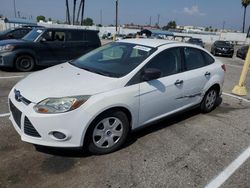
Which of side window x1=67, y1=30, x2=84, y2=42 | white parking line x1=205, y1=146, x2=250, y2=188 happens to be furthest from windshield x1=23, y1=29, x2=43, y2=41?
white parking line x1=205, y1=146, x2=250, y2=188

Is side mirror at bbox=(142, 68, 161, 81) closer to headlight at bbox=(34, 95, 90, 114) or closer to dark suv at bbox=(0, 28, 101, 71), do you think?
headlight at bbox=(34, 95, 90, 114)

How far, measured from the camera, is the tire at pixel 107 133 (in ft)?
11.4

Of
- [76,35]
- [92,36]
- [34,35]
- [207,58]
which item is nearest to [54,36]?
[34,35]

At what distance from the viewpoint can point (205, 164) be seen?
3.62 m

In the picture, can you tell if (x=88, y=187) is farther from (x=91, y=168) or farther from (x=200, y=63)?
(x=200, y=63)

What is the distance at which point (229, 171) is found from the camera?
11.5 ft

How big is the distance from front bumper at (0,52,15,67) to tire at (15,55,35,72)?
0.64 feet

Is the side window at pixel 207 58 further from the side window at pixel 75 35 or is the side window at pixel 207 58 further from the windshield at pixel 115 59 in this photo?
the side window at pixel 75 35

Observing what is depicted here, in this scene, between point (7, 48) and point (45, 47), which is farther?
point (45, 47)

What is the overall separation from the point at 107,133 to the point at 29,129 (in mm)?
1036

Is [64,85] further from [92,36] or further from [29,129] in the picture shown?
[92,36]

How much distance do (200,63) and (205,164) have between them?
7.45 ft

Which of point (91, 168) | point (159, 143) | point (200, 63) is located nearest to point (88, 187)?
point (91, 168)

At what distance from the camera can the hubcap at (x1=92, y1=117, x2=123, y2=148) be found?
3545mm
